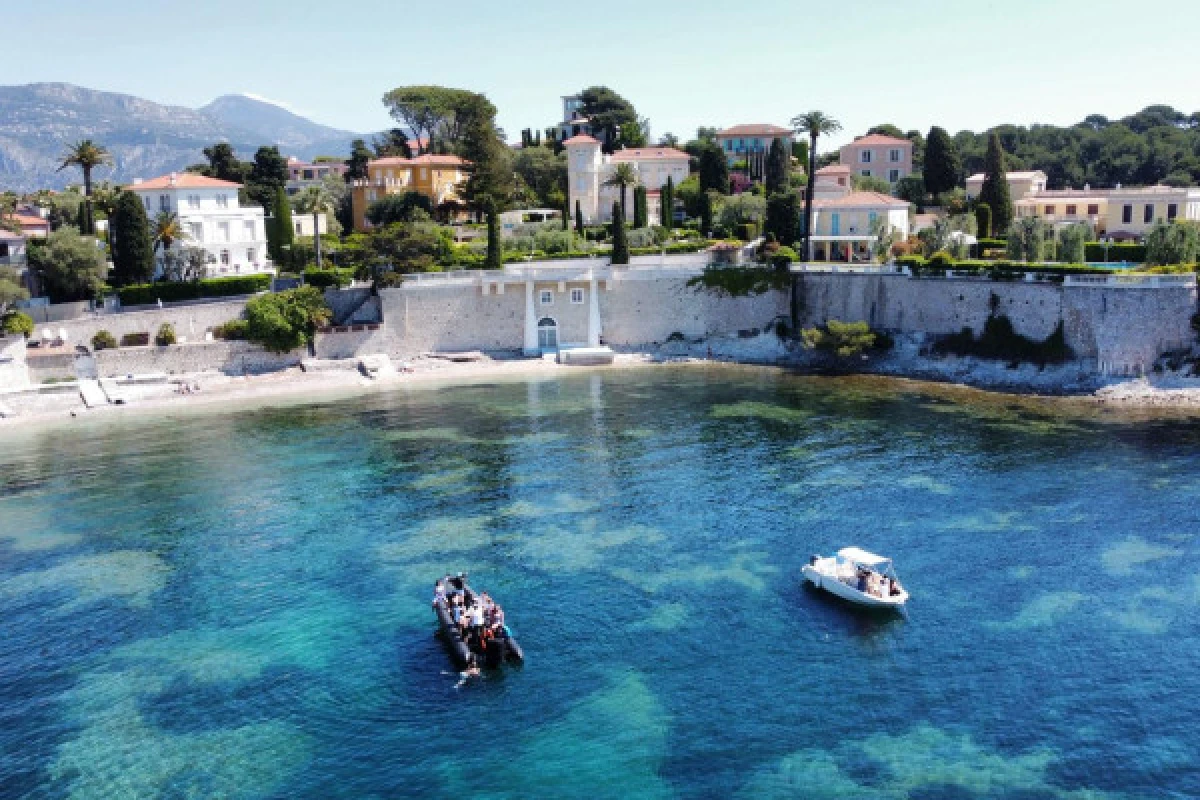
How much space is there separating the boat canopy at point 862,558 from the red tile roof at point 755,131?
103 meters

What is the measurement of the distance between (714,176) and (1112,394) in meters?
57.2

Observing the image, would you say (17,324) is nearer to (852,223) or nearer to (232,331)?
(232,331)

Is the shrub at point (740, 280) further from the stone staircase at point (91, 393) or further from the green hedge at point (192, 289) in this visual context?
the stone staircase at point (91, 393)

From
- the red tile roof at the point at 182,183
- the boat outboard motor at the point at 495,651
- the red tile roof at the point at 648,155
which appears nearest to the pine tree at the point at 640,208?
the red tile roof at the point at 648,155

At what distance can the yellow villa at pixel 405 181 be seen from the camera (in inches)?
4043

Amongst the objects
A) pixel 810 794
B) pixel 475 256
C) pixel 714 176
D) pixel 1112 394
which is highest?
pixel 714 176

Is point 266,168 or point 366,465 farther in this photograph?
point 266,168

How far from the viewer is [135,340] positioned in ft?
217

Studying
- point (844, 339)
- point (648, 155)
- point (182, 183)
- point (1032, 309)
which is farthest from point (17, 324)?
point (648, 155)

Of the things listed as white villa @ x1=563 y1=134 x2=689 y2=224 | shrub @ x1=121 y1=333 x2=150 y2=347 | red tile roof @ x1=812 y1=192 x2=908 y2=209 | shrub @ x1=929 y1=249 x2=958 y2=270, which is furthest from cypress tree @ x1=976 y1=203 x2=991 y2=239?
shrub @ x1=121 y1=333 x2=150 y2=347

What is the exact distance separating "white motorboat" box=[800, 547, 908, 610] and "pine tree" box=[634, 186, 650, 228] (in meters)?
62.1

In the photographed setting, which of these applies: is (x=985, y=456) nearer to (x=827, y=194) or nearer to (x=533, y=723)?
(x=533, y=723)

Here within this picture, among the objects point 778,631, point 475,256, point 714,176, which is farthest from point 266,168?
point 778,631

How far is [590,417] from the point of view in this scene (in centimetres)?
5609
